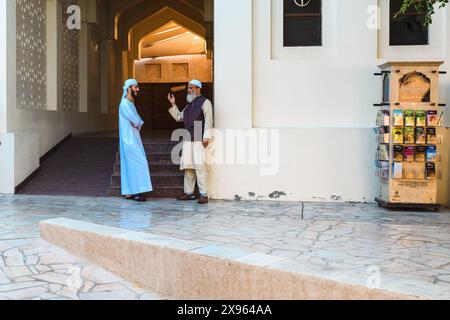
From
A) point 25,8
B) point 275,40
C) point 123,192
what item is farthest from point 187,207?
point 25,8

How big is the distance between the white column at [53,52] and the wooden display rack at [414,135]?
6.93m

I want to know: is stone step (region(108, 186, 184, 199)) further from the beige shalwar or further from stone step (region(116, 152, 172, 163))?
stone step (region(116, 152, 172, 163))

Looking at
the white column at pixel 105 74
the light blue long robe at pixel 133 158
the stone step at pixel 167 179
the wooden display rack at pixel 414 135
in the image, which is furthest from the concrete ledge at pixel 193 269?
the white column at pixel 105 74

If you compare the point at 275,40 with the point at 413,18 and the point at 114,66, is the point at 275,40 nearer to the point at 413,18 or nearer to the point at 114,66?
the point at 413,18

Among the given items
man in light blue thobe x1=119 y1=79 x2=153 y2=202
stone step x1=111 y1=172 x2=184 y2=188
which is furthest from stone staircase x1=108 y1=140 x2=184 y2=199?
man in light blue thobe x1=119 y1=79 x2=153 y2=202

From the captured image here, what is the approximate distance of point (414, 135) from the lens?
7668 mm

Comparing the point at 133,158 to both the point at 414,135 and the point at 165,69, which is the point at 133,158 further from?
the point at 165,69

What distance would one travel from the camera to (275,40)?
28.9ft

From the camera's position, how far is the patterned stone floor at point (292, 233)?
13.7 feet

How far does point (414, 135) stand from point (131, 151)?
429 centimetres

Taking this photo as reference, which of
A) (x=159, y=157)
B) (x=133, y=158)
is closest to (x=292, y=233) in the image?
(x=133, y=158)

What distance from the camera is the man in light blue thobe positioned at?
8.48 metres

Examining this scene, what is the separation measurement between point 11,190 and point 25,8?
3470 mm

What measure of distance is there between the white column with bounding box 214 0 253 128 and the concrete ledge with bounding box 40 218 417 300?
3874 millimetres
